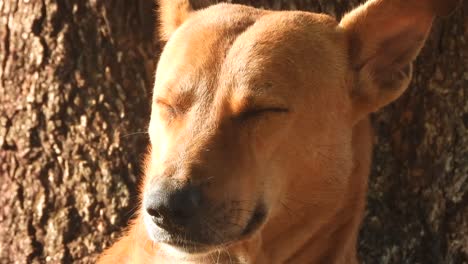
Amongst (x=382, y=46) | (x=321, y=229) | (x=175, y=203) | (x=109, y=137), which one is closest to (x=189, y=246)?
(x=175, y=203)

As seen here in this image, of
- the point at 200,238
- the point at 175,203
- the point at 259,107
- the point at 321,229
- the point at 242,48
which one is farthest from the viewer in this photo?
the point at 321,229

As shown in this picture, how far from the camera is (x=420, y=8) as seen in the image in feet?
17.3

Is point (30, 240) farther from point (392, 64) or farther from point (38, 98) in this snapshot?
point (392, 64)

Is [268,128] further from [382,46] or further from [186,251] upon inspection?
[382,46]

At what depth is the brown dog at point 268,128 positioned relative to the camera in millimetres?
4648

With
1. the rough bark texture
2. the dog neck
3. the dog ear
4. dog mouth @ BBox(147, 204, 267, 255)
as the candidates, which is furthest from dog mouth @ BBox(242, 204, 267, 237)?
the rough bark texture

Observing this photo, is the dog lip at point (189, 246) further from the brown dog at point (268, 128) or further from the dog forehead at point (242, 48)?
the dog forehead at point (242, 48)

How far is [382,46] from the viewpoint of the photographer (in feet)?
17.9

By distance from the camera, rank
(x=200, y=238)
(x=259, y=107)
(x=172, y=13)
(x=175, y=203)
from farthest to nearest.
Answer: (x=172, y=13)
(x=259, y=107)
(x=200, y=238)
(x=175, y=203)

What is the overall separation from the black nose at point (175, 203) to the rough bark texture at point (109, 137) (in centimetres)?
209

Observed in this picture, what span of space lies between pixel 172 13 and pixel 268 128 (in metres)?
1.32

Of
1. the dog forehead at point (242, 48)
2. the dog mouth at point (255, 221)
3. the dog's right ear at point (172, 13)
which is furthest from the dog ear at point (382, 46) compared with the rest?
the dog's right ear at point (172, 13)

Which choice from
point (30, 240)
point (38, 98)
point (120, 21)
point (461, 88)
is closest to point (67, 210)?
point (30, 240)

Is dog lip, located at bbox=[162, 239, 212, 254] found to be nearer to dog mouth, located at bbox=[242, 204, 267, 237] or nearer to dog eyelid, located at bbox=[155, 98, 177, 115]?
dog mouth, located at bbox=[242, 204, 267, 237]
